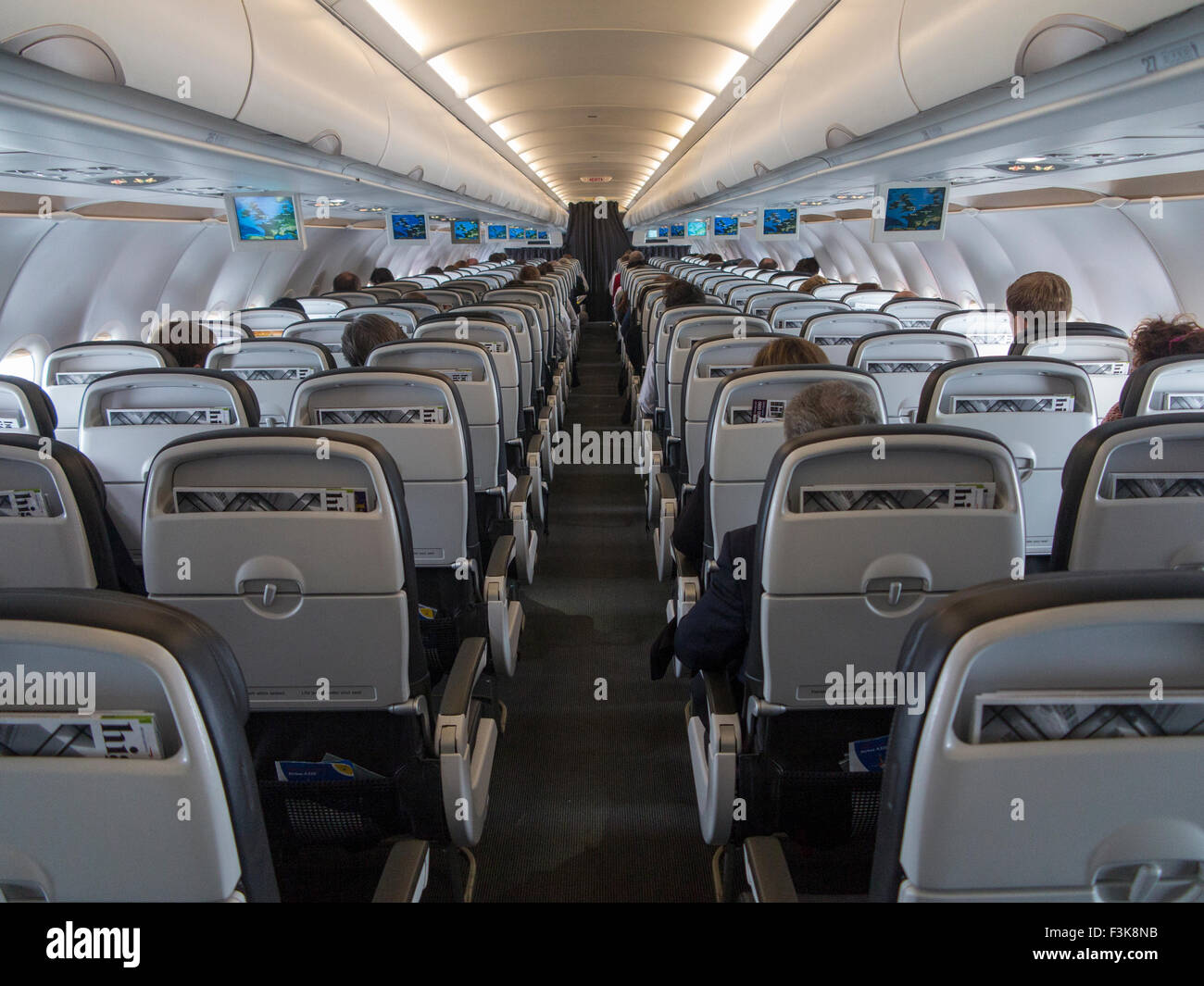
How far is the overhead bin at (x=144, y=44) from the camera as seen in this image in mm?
2377

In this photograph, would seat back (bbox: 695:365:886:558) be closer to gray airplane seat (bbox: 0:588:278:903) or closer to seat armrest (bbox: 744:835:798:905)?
seat armrest (bbox: 744:835:798:905)

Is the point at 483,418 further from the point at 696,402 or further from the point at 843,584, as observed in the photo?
the point at 843,584

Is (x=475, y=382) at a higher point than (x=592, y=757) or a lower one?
higher

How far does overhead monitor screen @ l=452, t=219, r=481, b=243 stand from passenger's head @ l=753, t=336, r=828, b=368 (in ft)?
53.6

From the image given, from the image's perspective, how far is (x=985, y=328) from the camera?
7.12 meters

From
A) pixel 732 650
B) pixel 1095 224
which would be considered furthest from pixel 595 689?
pixel 1095 224

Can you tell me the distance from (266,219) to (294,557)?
22.2 ft

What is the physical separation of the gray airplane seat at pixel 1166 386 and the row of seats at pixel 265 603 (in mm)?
2563

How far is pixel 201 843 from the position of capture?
119 cm

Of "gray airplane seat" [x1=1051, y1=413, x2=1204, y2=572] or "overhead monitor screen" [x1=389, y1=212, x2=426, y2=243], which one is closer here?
"gray airplane seat" [x1=1051, y1=413, x2=1204, y2=572]

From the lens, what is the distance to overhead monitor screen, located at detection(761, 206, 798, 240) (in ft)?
43.4

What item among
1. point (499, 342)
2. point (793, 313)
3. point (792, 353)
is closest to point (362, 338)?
point (499, 342)

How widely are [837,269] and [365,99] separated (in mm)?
17831

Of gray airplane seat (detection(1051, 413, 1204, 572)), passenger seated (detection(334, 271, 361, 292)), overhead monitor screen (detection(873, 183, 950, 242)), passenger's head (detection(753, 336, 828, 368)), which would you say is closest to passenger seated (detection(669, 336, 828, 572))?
passenger's head (detection(753, 336, 828, 368))
